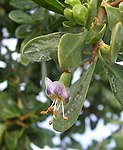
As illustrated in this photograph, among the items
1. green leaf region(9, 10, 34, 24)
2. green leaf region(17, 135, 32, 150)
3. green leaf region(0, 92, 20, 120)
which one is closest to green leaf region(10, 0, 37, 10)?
green leaf region(9, 10, 34, 24)

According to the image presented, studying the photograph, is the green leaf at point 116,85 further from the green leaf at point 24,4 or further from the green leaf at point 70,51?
the green leaf at point 24,4

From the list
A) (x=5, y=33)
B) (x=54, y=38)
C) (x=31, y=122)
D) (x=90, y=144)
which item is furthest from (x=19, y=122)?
(x=90, y=144)

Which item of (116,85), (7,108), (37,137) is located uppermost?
(116,85)

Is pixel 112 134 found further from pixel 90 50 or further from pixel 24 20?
pixel 90 50

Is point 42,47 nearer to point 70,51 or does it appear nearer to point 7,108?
point 70,51

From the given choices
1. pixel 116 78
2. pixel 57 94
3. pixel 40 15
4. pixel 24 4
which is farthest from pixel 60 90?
pixel 24 4
